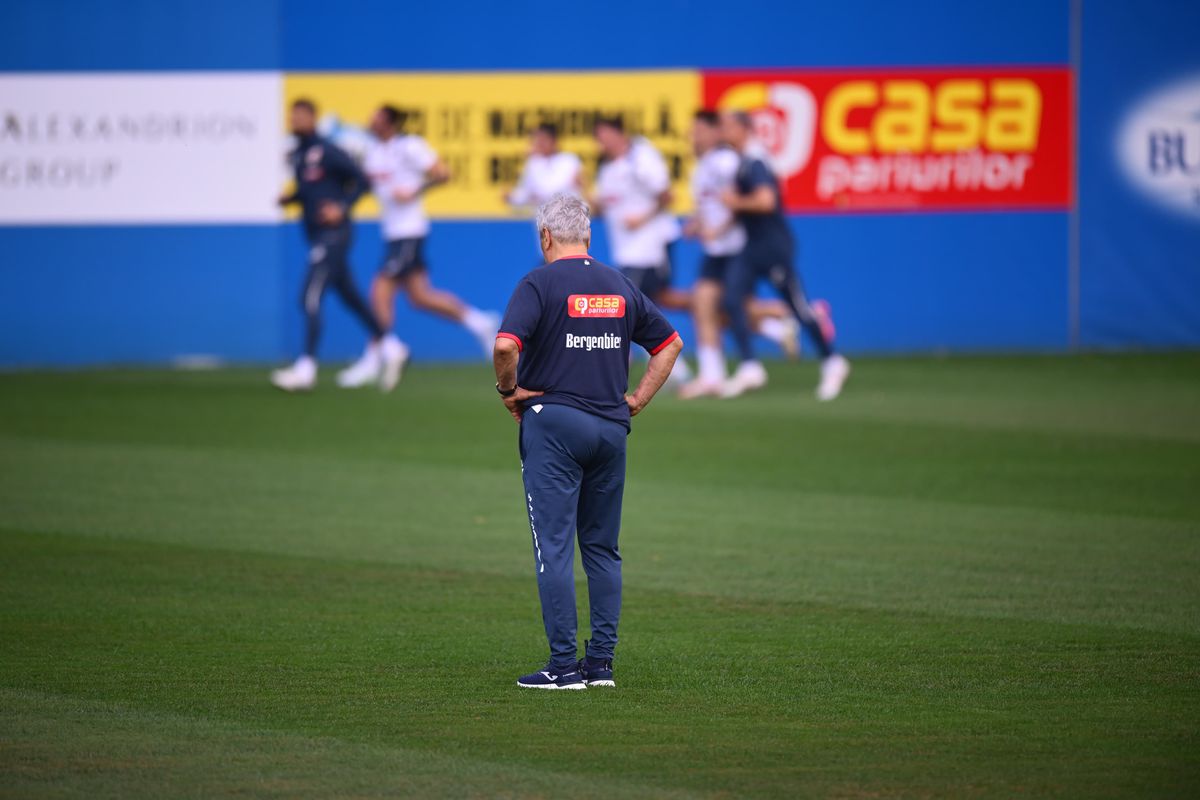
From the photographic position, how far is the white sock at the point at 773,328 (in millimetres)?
19422

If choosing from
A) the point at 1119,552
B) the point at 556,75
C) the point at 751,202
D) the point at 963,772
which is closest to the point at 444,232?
the point at 556,75

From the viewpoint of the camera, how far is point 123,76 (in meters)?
20.7

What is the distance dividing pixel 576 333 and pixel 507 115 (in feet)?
47.3

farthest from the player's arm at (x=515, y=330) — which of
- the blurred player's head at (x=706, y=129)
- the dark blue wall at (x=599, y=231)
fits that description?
the dark blue wall at (x=599, y=231)

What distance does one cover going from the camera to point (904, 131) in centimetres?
2144

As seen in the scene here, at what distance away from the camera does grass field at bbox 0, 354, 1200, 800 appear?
605 cm

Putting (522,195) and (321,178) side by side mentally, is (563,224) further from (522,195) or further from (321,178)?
(522,195)

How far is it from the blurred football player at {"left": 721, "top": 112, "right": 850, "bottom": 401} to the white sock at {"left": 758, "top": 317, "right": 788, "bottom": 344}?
182 centimetres

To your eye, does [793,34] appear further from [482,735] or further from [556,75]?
[482,735]

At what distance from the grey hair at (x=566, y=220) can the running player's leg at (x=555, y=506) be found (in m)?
0.63

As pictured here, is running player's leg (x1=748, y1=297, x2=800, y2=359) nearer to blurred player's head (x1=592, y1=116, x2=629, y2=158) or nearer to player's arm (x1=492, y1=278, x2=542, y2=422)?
blurred player's head (x1=592, y1=116, x2=629, y2=158)

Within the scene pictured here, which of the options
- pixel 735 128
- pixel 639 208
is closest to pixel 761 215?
pixel 735 128

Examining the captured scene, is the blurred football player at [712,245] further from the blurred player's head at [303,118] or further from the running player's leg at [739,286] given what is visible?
the blurred player's head at [303,118]

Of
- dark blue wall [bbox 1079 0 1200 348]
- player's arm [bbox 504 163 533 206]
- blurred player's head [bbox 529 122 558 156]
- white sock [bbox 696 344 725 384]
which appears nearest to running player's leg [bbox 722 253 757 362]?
white sock [bbox 696 344 725 384]
